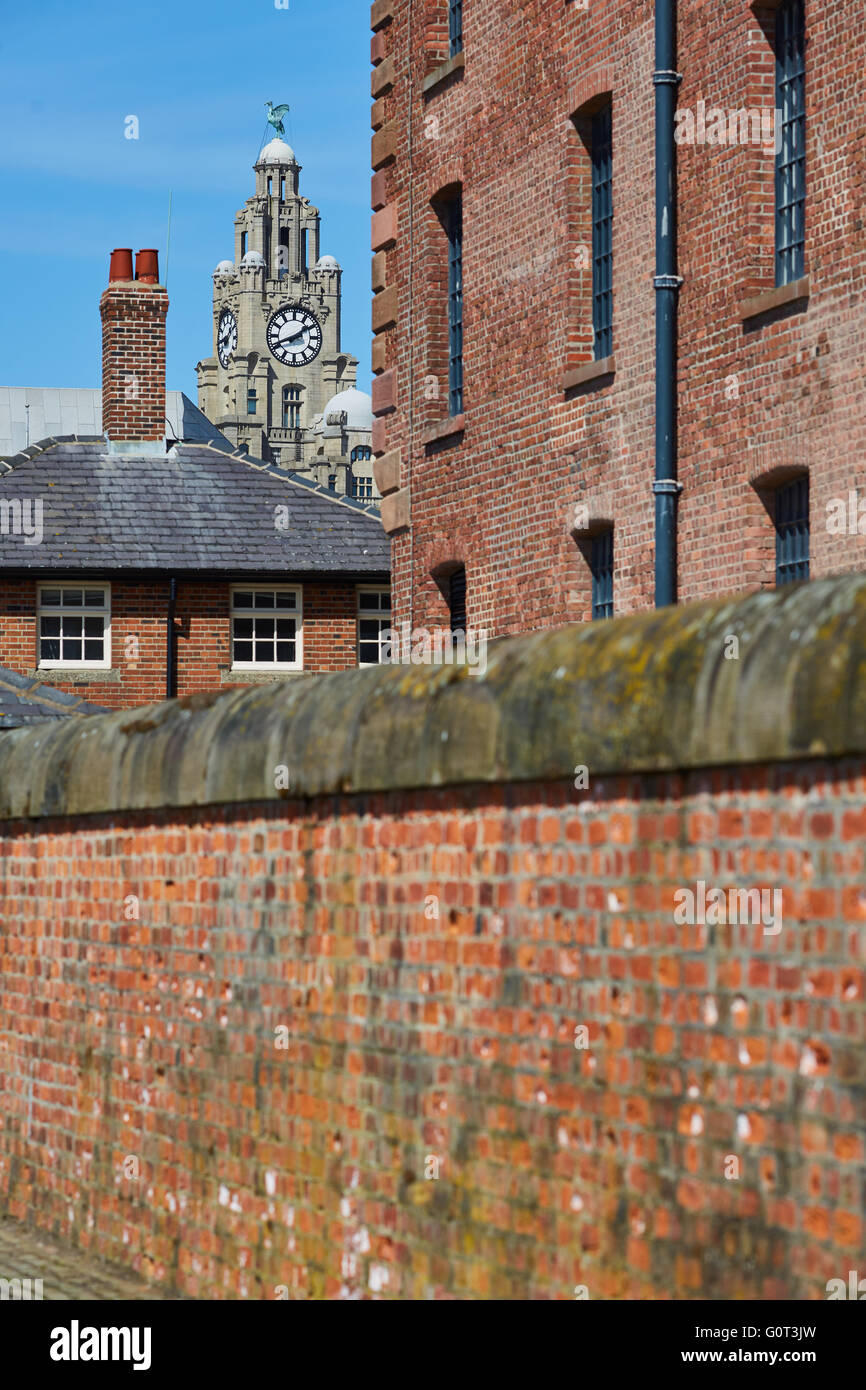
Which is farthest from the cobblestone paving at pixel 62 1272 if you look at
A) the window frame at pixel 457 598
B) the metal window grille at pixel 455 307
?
the metal window grille at pixel 455 307

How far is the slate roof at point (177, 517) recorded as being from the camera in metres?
33.4

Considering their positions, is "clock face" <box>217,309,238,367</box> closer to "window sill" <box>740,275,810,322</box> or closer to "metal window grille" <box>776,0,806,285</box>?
"metal window grille" <box>776,0,806,285</box>

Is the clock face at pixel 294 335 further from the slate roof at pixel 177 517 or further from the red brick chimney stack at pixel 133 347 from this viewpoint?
the slate roof at pixel 177 517

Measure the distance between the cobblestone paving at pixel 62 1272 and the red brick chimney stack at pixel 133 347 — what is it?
26.3 meters

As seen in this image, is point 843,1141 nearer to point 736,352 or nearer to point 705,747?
point 705,747

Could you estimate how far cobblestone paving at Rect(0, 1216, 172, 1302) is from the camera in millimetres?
8367

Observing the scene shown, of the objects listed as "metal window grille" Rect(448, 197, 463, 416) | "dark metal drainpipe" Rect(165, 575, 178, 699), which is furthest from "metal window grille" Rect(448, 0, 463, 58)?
"dark metal drainpipe" Rect(165, 575, 178, 699)

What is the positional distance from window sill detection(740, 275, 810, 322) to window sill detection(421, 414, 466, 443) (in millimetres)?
5438

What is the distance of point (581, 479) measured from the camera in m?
17.2

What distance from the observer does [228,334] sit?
198125 mm

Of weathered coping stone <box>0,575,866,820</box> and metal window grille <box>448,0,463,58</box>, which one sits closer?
weathered coping stone <box>0,575,866,820</box>
